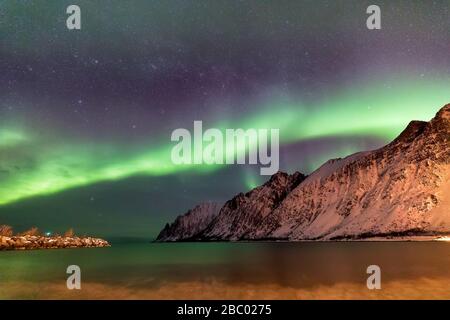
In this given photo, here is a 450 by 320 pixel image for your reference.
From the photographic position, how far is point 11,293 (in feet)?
122

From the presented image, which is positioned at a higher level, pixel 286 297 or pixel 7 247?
pixel 286 297

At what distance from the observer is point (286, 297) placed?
106ft
